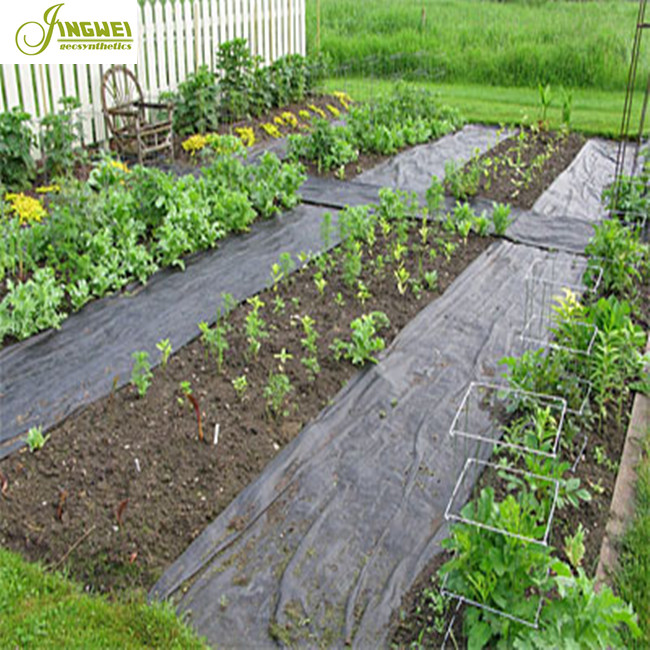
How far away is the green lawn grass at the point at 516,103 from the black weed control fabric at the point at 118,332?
494 centimetres

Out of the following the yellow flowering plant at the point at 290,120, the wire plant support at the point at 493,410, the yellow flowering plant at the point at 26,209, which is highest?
the yellow flowering plant at the point at 290,120

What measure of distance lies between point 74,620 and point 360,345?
2.18 metres

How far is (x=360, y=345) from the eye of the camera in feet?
14.5

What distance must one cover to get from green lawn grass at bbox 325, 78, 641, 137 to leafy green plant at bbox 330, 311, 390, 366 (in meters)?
6.17

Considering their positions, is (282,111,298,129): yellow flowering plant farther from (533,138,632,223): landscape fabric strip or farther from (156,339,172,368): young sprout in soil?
(156,339,172,368): young sprout in soil

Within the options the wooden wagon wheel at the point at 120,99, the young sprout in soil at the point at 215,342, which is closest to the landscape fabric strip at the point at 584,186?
the young sprout in soil at the point at 215,342

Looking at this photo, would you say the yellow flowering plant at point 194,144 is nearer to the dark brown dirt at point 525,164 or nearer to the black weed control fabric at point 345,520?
the dark brown dirt at point 525,164

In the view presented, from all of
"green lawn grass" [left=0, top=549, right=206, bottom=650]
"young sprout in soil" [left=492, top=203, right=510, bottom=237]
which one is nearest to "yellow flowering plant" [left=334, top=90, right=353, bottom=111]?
"young sprout in soil" [left=492, top=203, right=510, bottom=237]

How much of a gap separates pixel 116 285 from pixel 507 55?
925 cm

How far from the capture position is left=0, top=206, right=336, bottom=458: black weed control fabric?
408 cm

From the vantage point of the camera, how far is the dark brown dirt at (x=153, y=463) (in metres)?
3.14

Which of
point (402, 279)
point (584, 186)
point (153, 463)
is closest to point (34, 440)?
point (153, 463)

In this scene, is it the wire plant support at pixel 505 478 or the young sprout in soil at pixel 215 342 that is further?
the young sprout in soil at pixel 215 342

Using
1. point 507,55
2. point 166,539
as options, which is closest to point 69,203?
point 166,539
